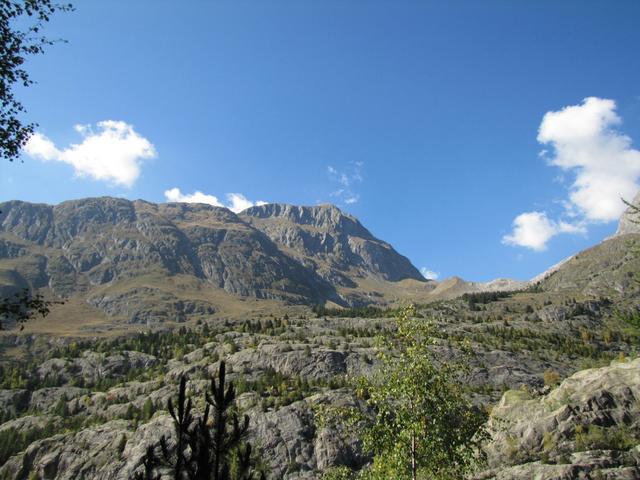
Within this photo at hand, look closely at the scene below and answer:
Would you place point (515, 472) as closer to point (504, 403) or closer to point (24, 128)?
→ point (504, 403)

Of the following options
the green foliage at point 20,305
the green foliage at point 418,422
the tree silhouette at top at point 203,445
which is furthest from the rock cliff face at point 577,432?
the green foliage at point 20,305

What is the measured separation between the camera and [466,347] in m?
24.4

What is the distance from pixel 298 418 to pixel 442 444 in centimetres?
15358

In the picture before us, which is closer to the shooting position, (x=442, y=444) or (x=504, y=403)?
(x=442, y=444)

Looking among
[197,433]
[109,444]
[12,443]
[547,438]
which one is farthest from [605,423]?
[12,443]

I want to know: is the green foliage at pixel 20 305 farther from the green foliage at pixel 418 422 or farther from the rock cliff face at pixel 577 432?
the rock cliff face at pixel 577 432

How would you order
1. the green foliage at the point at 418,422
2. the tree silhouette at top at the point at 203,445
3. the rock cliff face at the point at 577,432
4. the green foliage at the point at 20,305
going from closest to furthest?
the tree silhouette at top at the point at 203,445 < the green foliage at the point at 20,305 < the green foliage at the point at 418,422 < the rock cliff face at the point at 577,432

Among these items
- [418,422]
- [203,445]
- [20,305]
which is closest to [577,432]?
[418,422]

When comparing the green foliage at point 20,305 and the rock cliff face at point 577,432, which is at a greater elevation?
the green foliage at point 20,305

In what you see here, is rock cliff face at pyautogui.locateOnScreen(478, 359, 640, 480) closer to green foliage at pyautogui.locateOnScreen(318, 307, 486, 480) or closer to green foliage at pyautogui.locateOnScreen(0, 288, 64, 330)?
green foliage at pyautogui.locateOnScreen(318, 307, 486, 480)

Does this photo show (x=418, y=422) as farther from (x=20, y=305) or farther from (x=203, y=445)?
(x=20, y=305)

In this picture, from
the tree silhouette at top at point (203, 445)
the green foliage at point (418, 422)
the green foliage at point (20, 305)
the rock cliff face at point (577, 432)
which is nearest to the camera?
the tree silhouette at top at point (203, 445)

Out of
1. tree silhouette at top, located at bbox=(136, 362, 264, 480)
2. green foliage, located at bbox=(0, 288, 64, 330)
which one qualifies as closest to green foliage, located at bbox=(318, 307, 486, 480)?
tree silhouette at top, located at bbox=(136, 362, 264, 480)

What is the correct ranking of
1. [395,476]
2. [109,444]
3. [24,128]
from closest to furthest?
[24,128]
[395,476]
[109,444]
